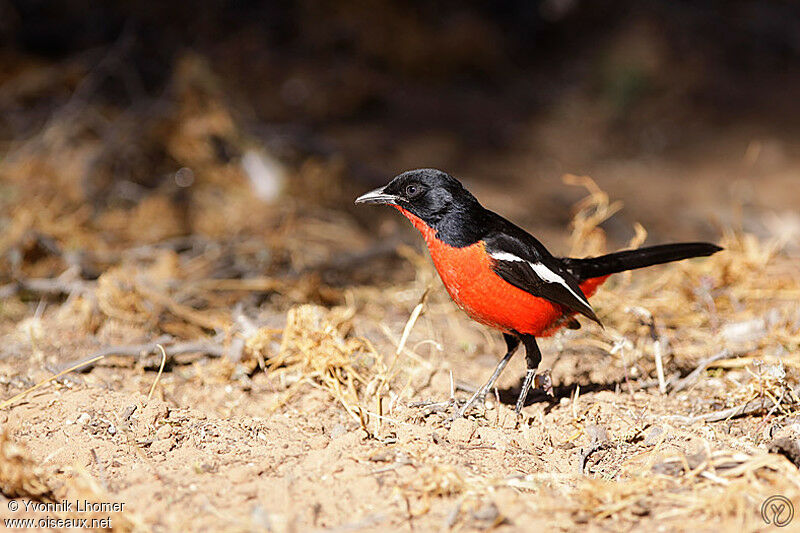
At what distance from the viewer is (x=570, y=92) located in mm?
8781

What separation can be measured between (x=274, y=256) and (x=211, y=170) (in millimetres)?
1720

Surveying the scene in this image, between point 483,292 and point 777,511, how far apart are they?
129 cm

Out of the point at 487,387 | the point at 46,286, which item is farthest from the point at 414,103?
the point at 487,387

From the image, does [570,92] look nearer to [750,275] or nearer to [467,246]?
[750,275]

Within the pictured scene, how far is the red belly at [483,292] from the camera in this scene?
3.01 meters

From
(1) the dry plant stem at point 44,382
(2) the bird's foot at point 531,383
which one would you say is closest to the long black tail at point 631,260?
(2) the bird's foot at point 531,383

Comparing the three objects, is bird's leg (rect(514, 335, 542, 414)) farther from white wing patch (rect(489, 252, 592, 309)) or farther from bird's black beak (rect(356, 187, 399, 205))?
bird's black beak (rect(356, 187, 399, 205))

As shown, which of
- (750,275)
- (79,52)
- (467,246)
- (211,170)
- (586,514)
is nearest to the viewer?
(586,514)

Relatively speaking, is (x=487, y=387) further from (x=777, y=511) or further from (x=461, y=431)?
(x=777, y=511)

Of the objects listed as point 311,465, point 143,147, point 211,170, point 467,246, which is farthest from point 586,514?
point 143,147

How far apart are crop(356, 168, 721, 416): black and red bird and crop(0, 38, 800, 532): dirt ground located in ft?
1.34

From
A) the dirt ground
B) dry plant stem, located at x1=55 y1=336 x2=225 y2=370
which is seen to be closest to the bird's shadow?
the dirt ground

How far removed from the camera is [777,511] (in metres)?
2.16

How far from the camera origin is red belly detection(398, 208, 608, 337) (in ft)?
9.89
